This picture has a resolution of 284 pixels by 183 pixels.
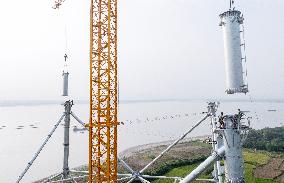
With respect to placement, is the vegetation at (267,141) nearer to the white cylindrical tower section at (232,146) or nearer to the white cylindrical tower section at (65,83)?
the white cylindrical tower section at (65,83)

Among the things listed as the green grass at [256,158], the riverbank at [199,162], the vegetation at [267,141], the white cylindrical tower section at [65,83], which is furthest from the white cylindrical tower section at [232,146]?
the vegetation at [267,141]

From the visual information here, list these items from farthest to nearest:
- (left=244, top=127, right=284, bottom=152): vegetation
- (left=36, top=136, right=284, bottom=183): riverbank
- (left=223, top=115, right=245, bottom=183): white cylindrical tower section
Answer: (left=244, top=127, right=284, bottom=152): vegetation, (left=36, top=136, right=284, bottom=183): riverbank, (left=223, top=115, right=245, bottom=183): white cylindrical tower section

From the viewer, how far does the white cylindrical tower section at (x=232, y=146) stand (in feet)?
44.8

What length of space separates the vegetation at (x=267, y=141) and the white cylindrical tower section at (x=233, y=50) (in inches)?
2337

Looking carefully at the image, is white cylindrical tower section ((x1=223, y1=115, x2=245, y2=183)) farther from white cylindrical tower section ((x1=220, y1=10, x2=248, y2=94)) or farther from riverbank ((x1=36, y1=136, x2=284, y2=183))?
riverbank ((x1=36, y1=136, x2=284, y2=183))

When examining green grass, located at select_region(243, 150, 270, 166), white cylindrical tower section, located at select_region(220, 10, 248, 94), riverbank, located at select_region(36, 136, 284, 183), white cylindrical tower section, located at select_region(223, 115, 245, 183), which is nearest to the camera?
white cylindrical tower section, located at select_region(223, 115, 245, 183)

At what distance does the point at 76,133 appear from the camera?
428 feet

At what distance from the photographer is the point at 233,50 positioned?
50.7 feet

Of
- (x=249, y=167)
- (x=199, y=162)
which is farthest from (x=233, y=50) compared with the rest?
(x=199, y=162)

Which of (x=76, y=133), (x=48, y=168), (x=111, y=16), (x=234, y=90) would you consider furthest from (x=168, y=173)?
(x=76, y=133)

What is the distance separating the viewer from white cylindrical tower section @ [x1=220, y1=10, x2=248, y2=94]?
15.2 meters

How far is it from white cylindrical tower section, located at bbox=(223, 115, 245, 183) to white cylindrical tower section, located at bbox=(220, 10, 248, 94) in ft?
6.71

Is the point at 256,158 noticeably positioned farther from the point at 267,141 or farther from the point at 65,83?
the point at 65,83

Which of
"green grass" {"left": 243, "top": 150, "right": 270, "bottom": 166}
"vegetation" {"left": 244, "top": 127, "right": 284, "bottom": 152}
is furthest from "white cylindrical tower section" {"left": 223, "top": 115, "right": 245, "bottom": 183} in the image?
"vegetation" {"left": 244, "top": 127, "right": 284, "bottom": 152}
